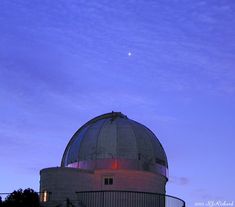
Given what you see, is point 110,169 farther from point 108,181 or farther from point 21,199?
point 21,199

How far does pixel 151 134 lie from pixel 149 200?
732 cm

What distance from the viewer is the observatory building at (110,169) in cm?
3198

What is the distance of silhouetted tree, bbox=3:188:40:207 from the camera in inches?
1142

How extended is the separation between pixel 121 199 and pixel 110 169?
3.20m

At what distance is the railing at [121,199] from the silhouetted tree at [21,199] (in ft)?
9.46

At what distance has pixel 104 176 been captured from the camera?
34.6 metres

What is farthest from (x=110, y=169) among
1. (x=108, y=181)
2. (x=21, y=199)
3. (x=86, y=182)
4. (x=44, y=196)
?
(x=21, y=199)

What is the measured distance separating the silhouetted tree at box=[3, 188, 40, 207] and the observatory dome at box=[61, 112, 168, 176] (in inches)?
235

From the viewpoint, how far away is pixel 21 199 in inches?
1152

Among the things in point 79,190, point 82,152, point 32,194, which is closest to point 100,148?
point 82,152

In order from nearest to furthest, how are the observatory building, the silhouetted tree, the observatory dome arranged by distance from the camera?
the silhouetted tree, the observatory building, the observatory dome

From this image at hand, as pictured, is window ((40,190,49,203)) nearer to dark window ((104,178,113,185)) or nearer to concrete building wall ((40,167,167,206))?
concrete building wall ((40,167,167,206))

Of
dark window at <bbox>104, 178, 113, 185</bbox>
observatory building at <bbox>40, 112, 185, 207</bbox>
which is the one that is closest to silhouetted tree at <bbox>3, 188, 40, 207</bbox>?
observatory building at <bbox>40, 112, 185, 207</bbox>

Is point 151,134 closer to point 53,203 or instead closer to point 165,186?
point 165,186
